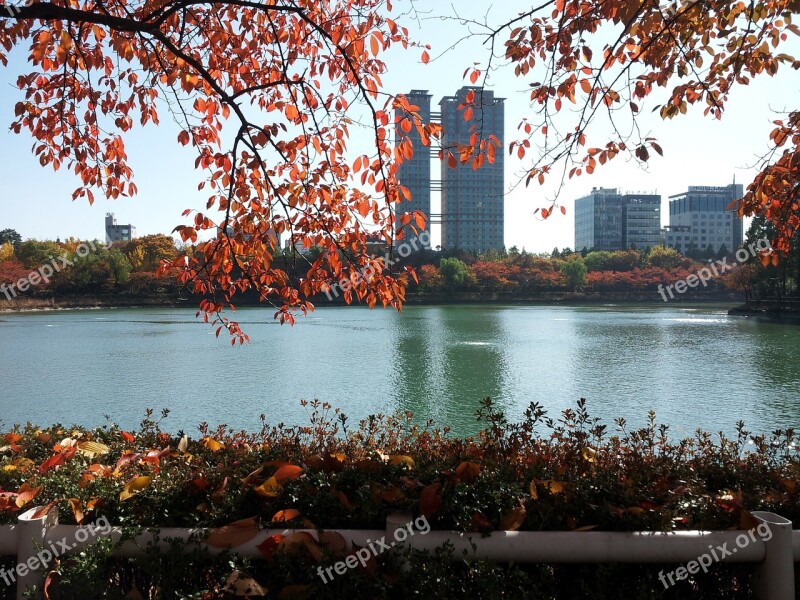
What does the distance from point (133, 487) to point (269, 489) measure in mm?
433

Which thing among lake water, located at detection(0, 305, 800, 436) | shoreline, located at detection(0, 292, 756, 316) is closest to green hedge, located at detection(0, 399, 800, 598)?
lake water, located at detection(0, 305, 800, 436)

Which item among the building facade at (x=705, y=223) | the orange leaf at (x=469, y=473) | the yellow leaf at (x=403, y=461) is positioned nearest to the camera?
the orange leaf at (x=469, y=473)

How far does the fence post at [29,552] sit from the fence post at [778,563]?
2.01 metres

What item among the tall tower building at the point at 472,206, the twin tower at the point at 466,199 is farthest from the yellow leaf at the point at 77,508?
the tall tower building at the point at 472,206

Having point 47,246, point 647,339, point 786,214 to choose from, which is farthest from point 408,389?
point 47,246

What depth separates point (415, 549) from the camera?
5.85ft

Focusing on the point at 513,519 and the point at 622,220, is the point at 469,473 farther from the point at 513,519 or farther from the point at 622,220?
the point at 622,220

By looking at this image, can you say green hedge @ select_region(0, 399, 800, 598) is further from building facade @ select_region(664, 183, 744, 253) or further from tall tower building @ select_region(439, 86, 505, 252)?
building facade @ select_region(664, 183, 744, 253)

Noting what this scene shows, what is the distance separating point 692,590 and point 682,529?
0.17 m

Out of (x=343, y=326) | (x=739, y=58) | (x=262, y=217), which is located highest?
(x=739, y=58)

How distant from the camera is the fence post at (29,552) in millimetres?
1775

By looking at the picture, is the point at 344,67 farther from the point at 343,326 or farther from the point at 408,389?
the point at 343,326

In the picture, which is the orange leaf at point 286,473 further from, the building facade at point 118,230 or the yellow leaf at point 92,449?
the building facade at point 118,230

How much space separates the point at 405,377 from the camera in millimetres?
12750
